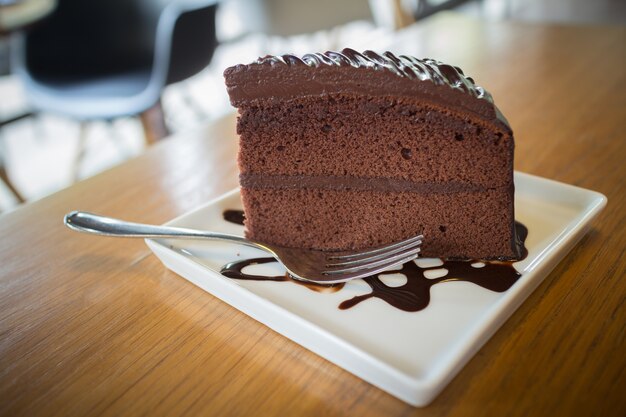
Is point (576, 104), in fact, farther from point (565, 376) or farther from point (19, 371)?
point (19, 371)

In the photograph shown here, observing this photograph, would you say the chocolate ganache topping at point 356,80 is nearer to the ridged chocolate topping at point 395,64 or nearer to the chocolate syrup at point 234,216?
the ridged chocolate topping at point 395,64

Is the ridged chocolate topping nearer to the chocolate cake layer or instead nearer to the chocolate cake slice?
the chocolate cake slice

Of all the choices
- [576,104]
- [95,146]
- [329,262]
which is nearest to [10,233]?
[329,262]

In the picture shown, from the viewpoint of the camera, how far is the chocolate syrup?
1098 millimetres

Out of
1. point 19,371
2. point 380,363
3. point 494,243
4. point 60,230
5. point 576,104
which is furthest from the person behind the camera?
point 576,104

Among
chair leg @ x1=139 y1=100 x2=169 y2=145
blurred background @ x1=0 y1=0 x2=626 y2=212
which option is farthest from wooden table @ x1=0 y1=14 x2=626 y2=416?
chair leg @ x1=139 y1=100 x2=169 y2=145

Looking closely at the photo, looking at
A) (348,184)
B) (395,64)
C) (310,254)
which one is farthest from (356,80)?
(310,254)

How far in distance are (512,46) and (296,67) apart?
4.66 ft

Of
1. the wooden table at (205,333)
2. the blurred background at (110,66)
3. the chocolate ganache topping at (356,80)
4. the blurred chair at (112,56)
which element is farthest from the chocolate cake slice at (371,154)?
the blurred chair at (112,56)

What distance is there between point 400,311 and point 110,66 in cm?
240

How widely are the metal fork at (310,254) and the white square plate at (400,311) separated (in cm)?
2

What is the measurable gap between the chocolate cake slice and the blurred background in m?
0.90

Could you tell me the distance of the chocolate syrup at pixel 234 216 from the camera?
110cm

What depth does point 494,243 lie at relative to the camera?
0.91 metres
